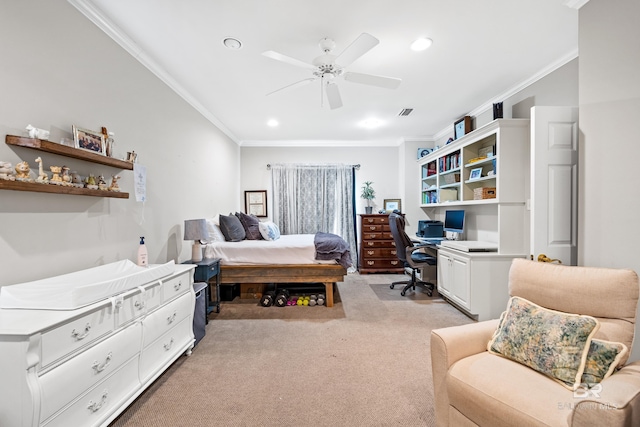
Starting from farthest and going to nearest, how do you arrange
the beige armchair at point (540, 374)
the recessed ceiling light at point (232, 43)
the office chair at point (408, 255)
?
the office chair at point (408, 255) < the recessed ceiling light at point (232, 43) < the beige armchair at point (540, 374)

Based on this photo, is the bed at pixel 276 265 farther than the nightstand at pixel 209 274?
Yes

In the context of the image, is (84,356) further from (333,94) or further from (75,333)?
(333,94)

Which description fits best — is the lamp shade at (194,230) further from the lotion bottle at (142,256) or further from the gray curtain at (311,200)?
the gray curtain at (311,200)

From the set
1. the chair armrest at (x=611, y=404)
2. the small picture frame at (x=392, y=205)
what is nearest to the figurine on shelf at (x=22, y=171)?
the chair armrest at (x=611, y=404)

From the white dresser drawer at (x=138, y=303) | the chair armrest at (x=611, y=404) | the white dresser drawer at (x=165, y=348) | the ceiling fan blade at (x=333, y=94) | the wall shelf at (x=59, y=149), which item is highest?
the ceiling fan blade at (x=333, y=94)

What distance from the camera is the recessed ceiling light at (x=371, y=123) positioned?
4.34 metres

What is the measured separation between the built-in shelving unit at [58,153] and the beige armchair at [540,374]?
2312 mm

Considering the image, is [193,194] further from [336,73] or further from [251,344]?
[336,73]

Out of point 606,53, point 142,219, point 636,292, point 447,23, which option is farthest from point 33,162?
point 606,53

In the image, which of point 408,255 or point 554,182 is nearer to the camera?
point 554,182

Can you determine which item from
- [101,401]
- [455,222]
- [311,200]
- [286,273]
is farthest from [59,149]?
[455,222]

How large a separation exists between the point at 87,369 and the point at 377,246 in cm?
448

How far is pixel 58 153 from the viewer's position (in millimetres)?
1605

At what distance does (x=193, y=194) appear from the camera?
139 inches
